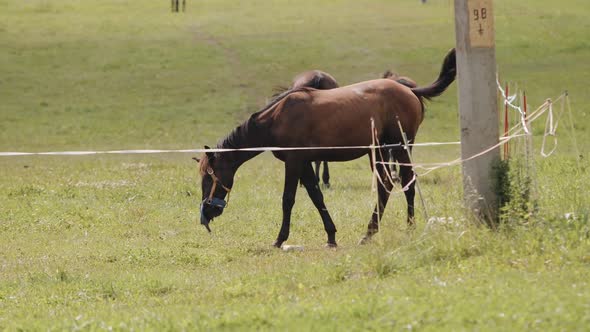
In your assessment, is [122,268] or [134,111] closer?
[122,268]

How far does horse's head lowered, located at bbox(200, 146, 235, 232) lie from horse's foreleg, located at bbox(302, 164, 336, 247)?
2.99ft

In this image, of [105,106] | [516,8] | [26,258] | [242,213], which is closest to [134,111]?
[105,106]

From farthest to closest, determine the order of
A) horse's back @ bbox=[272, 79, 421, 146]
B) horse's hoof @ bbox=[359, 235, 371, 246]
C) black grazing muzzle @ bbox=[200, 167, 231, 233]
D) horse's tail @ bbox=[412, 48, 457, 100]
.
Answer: horse's tail @ bbox=[412, 48, 457, 100] < black grazing muzzle @ bbox=[200, 167, 231, 233] < horse's back @ bbox=[272, 79, 421, 146] < horse's hoof @ bbox=[359, 235, 371, 246]

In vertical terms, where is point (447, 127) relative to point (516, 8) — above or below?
below

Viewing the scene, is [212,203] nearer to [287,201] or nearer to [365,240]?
[287,201]

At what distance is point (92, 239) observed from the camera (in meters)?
13.6

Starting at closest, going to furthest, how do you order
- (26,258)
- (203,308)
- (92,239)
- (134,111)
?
1. (203,308)
2. (26,258)
3. (92,239)
4. (134,111)

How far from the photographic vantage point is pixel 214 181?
12.7 m

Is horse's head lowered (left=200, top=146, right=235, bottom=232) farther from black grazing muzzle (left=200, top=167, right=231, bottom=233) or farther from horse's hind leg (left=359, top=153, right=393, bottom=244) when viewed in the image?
horse's hind leg (left=359, top=153, right=393, bottom=244)

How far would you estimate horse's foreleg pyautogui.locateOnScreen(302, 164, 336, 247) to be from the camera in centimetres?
1245

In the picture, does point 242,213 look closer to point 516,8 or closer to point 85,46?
point 85,46

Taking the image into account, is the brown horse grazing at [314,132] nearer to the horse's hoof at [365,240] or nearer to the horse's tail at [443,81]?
the horse's hoof at [365,240]

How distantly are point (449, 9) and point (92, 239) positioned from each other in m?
38.8

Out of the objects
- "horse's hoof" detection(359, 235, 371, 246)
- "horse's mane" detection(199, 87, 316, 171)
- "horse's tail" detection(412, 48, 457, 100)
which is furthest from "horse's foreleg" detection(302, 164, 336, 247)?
"horse's tail" detection(412, 48, 457, 100)
